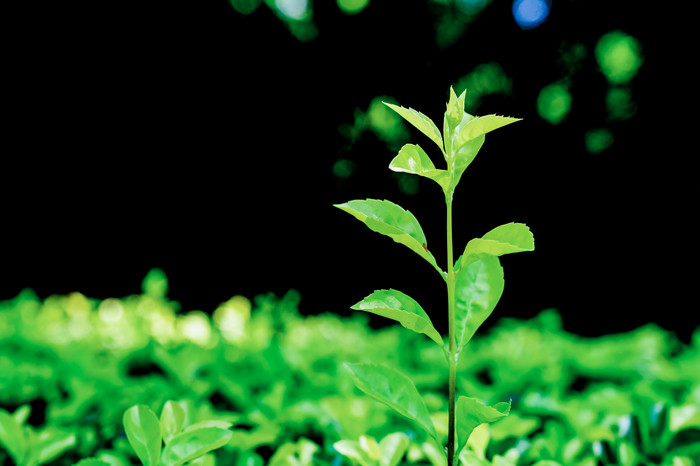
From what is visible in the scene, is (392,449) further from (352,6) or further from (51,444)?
(352,6)

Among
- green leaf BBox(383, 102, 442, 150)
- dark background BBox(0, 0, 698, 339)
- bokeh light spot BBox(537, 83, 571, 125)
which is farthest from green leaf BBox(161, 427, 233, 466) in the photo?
bokeh light spot BBox(537, 83, 571, 125)

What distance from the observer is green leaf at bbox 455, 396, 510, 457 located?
82 centimetres

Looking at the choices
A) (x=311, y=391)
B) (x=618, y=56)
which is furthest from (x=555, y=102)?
(x=311, y=391)

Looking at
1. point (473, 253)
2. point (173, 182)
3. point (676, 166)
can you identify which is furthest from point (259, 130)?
point (473, 253)

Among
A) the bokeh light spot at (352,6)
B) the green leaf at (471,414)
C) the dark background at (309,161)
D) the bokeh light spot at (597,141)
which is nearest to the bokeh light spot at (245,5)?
the dark background at (309,161)

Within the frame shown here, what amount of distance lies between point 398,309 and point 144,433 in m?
0.60

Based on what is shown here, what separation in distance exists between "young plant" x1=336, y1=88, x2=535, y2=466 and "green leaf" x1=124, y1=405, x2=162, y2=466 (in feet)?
1.42

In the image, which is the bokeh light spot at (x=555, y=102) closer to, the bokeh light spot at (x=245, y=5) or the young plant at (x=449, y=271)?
the bokeh light spot at (x=245, y=5)

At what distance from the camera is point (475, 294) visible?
959mm

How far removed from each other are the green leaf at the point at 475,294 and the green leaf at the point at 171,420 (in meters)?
0.64

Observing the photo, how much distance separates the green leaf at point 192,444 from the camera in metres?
0.91

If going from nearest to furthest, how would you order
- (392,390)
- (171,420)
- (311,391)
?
(392,390), (171,420), (311,391)

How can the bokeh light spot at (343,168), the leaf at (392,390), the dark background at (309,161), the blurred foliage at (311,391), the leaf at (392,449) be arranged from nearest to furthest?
the leaf at (392,390) → the leaf at (392,449) → the blurred foliage at (311,391) → the dark background at (309,161) → the bokeh light spot at (343,168)

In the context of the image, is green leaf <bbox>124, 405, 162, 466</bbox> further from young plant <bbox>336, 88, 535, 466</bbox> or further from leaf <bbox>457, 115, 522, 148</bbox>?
leaf <bbox>457, 115, 522, 148</bbox>
